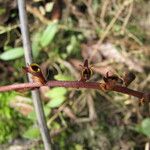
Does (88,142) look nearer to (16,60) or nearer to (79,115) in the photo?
(79,115)

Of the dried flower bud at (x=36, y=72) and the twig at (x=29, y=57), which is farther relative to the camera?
the twig at (x=29, y=57)

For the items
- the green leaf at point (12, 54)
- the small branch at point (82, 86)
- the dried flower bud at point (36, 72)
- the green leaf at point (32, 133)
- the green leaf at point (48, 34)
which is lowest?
the green leaf at point (32, 133)

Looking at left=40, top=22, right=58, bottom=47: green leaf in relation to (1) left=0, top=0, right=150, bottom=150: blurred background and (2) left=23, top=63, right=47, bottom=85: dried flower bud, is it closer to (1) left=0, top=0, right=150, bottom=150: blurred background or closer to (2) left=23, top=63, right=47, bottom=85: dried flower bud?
(1) left=0, top=0, right=150, bottom=150: blurred background

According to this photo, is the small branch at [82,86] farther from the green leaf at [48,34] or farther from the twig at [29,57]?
the green leaf at [48,34]

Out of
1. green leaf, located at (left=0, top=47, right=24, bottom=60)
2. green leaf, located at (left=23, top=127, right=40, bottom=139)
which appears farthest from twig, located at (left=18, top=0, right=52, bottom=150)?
green leaf, located at (left=0, top=47, right=24, bottom=60)

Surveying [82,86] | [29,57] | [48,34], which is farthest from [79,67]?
[82,86]

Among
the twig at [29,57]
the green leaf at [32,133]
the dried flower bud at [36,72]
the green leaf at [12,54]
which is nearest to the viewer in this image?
the dried flower bud at [36,72]

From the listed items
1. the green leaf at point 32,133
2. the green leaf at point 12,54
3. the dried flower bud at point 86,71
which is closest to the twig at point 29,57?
the green leaf at point 32,133
